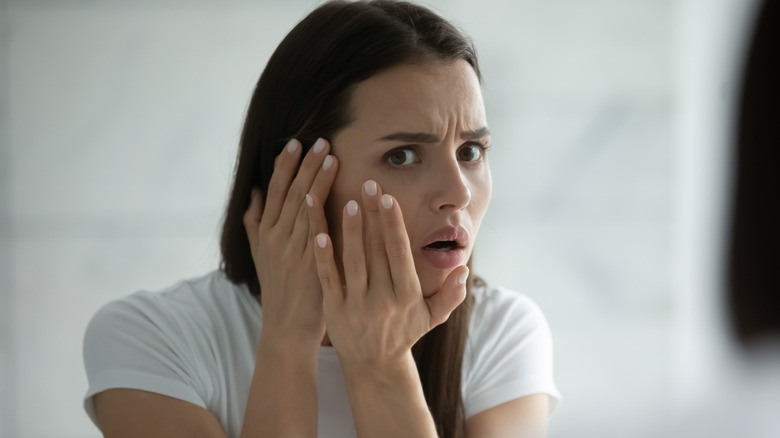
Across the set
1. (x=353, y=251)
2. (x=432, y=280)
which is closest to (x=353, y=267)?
(x=353, y=251)

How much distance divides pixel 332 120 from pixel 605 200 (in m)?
1.30

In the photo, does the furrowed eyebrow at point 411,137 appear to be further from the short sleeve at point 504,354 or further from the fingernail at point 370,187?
the short sleeve at point 504,354

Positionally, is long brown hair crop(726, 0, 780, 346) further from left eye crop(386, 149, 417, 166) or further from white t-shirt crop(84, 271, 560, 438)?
white t-shirt crop(84, 271, 560, 438)

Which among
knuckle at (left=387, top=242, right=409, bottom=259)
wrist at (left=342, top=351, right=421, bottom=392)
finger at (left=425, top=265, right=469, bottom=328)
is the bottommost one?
wrist at (left=342, top=351, right=421, bottom=392)

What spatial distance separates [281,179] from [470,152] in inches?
11.8

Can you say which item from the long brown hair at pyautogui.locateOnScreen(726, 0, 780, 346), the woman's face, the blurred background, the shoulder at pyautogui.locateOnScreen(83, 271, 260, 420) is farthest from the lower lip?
the blurred background

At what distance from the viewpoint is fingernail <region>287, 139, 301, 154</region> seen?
119 cm

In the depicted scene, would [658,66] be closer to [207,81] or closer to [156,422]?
[207,81]

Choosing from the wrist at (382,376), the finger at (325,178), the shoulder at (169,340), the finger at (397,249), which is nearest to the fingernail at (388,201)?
the finger at (397,249)

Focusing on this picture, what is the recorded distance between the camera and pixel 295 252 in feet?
3.89

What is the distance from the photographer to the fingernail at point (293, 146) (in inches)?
46.9

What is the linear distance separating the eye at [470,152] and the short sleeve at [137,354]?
53 cm

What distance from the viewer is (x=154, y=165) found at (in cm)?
207

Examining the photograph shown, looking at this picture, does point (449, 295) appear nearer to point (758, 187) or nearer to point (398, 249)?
point (398, 249)
